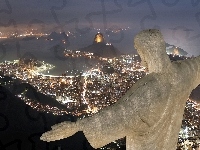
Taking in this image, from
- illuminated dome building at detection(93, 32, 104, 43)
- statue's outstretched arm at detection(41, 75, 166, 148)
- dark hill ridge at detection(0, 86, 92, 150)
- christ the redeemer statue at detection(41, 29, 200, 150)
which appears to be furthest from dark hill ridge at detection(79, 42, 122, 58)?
statue's outstretched arm at detection(41, 75, 166, 148)

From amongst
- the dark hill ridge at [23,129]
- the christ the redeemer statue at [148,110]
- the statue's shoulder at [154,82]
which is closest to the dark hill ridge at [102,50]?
the dark hill ridge at [23,129]

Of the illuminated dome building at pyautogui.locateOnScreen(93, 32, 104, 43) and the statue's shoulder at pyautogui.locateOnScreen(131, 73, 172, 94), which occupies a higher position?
the illuminated dome building at pyautogui.locateOnScreen(93, 32, 104, 43)

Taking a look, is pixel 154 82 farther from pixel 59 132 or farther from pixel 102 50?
pixel 102 50

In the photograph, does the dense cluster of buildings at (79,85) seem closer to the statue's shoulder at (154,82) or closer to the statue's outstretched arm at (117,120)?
the statue's shoulder at (154,82)

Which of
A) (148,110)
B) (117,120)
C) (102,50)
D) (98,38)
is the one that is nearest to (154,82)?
(148,110)

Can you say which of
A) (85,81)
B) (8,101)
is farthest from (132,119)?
(85,81)

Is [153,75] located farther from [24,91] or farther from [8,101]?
[24,91]

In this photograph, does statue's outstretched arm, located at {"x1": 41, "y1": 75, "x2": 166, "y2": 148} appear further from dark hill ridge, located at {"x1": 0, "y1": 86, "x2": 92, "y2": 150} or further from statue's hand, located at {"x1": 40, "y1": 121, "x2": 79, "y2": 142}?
dark hill ridge, located at {"x1": 0, "y1": 86, "x2": 92, "y2": 150}
